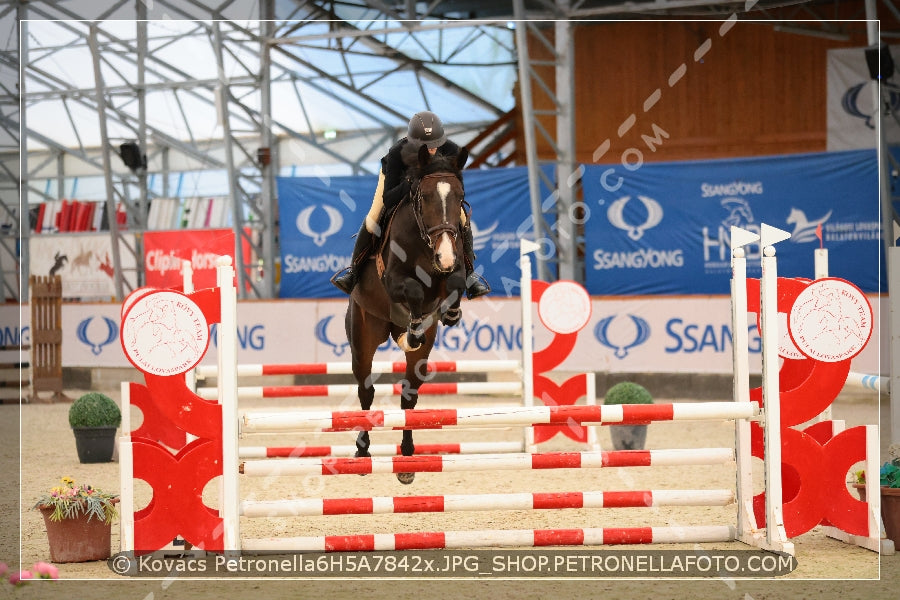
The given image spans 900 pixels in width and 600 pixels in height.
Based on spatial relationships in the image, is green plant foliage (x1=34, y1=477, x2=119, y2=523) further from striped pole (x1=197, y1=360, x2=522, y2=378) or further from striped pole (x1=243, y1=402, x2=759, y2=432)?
striped pole (x1=197, y1=360, x2=522, y2=378)

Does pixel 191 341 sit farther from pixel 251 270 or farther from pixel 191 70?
pixel 191 70

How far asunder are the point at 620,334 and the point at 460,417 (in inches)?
291

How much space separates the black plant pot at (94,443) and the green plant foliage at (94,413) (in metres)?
0.04

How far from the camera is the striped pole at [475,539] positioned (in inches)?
153

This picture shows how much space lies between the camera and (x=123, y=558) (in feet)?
12.8

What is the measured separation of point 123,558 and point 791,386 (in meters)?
3.02

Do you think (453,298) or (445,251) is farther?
(453,298)

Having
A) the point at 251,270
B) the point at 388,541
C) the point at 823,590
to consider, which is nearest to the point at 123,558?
the point at 388,541

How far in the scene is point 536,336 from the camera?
1140 centimetres

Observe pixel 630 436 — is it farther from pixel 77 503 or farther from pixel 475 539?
pixel 77 503

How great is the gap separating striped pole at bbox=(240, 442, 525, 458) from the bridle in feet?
4.95

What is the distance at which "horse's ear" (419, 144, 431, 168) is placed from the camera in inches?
169

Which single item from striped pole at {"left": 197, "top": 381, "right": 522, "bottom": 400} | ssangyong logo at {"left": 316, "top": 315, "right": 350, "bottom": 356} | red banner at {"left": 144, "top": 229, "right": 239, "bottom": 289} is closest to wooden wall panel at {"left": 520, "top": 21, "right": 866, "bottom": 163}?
ssangyong logo at {"left": 316, "top": 315, "right": 350, "bottom": 356}

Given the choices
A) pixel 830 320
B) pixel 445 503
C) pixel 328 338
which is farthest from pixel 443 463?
pixel 328 338
